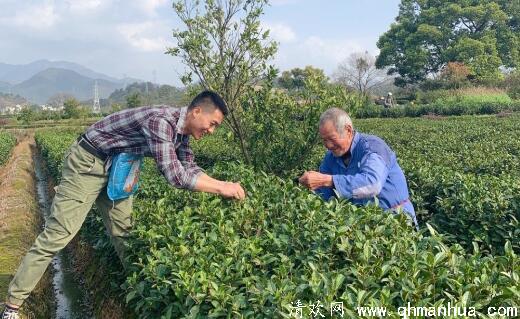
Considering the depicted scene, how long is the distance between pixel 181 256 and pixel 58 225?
1.39 meters

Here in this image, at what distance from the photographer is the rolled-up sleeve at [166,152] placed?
11.0 feet

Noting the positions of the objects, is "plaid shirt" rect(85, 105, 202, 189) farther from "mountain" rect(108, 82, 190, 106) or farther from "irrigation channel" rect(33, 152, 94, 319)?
"mountain" rect(108, 82, 190, 106)

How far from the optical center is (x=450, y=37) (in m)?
47.1

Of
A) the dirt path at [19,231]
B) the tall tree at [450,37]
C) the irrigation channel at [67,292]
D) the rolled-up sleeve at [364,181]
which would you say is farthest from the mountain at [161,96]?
the tall tree at [450,37]

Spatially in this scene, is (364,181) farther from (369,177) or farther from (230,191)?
(230,191)

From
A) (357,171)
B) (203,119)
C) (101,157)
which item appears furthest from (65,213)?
(357,171)

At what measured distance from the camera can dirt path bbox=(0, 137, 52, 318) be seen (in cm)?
492

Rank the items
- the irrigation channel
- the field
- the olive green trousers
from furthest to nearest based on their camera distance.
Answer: the irrigation channel < the olive green trousers < the field

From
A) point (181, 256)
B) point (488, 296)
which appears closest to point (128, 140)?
point (181, 256)

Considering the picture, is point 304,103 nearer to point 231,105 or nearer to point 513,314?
point 231,105

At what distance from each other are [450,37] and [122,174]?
49261mm

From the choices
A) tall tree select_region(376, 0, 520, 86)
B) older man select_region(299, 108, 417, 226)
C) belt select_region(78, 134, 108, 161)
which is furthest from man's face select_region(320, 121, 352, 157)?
tall tree select_region(376, 0, 520, 86)

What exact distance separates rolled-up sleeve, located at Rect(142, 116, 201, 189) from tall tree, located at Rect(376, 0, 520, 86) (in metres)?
44.9

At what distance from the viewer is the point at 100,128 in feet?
12.2
